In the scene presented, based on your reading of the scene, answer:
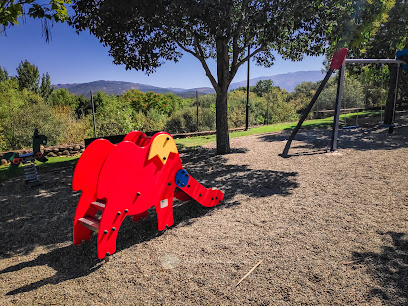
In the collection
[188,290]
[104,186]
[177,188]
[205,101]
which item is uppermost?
[205,101]

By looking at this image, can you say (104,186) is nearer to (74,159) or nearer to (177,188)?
(177,188)

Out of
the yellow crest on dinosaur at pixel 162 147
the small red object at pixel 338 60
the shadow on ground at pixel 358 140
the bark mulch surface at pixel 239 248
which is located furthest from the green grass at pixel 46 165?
the small red object at pixel 338 60

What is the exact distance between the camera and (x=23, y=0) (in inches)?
198

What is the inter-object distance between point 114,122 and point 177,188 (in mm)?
9073

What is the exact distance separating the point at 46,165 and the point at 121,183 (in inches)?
266

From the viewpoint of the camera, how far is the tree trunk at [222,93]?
28.8 ft

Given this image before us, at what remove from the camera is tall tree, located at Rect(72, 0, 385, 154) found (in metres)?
6.11

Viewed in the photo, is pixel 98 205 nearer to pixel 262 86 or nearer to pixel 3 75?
pixel 3 75

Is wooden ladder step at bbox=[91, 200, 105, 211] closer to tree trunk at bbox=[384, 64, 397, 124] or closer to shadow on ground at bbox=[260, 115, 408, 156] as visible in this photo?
shadow on ground at bbox=[260, 115, 408, 156]

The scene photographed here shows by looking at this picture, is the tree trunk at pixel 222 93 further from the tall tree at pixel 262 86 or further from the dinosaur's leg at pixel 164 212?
the tall tree at pixel 262 86

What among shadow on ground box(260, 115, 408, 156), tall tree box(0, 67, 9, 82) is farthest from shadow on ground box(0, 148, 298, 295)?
tall tree box(0, 67, 9, 82)

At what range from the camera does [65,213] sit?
508cm

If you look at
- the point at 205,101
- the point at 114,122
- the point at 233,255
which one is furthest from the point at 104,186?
the point at 205,101

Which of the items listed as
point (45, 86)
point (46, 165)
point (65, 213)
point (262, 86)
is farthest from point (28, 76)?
point (262, 86)
